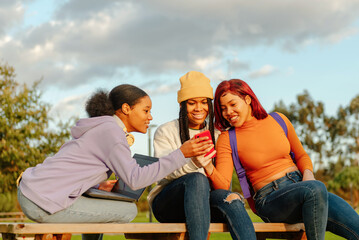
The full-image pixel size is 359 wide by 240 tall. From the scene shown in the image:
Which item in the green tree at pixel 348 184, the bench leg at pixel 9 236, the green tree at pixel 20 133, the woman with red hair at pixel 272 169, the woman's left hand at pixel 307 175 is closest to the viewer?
the bench leg at pixel 9 236

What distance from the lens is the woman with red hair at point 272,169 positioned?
3.57m

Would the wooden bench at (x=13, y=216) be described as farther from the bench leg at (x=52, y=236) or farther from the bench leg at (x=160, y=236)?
the bench leg at (x=52, y=236)

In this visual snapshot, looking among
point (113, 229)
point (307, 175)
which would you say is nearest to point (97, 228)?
point (113, 229)

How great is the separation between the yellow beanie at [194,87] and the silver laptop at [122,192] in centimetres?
79

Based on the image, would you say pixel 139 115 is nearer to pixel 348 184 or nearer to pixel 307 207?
pixel 307 207

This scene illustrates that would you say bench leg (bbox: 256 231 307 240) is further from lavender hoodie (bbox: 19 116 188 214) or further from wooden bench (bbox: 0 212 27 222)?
wooden bench (bbox: 0 212 27 222)

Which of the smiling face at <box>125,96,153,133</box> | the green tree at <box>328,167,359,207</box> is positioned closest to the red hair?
the smiling face at <box>125,96,153,133</box>

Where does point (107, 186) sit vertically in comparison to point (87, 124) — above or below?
below

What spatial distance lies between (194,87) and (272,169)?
1.00 metres

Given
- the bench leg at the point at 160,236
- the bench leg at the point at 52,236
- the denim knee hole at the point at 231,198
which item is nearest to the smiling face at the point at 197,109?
the denim knee hole at the point at 231,198

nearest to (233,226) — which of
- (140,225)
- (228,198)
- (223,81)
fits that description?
(228,198)

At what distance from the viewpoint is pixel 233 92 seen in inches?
160

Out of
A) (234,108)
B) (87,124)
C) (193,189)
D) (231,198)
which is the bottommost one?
(231,198)

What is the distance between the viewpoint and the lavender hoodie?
2.98m
